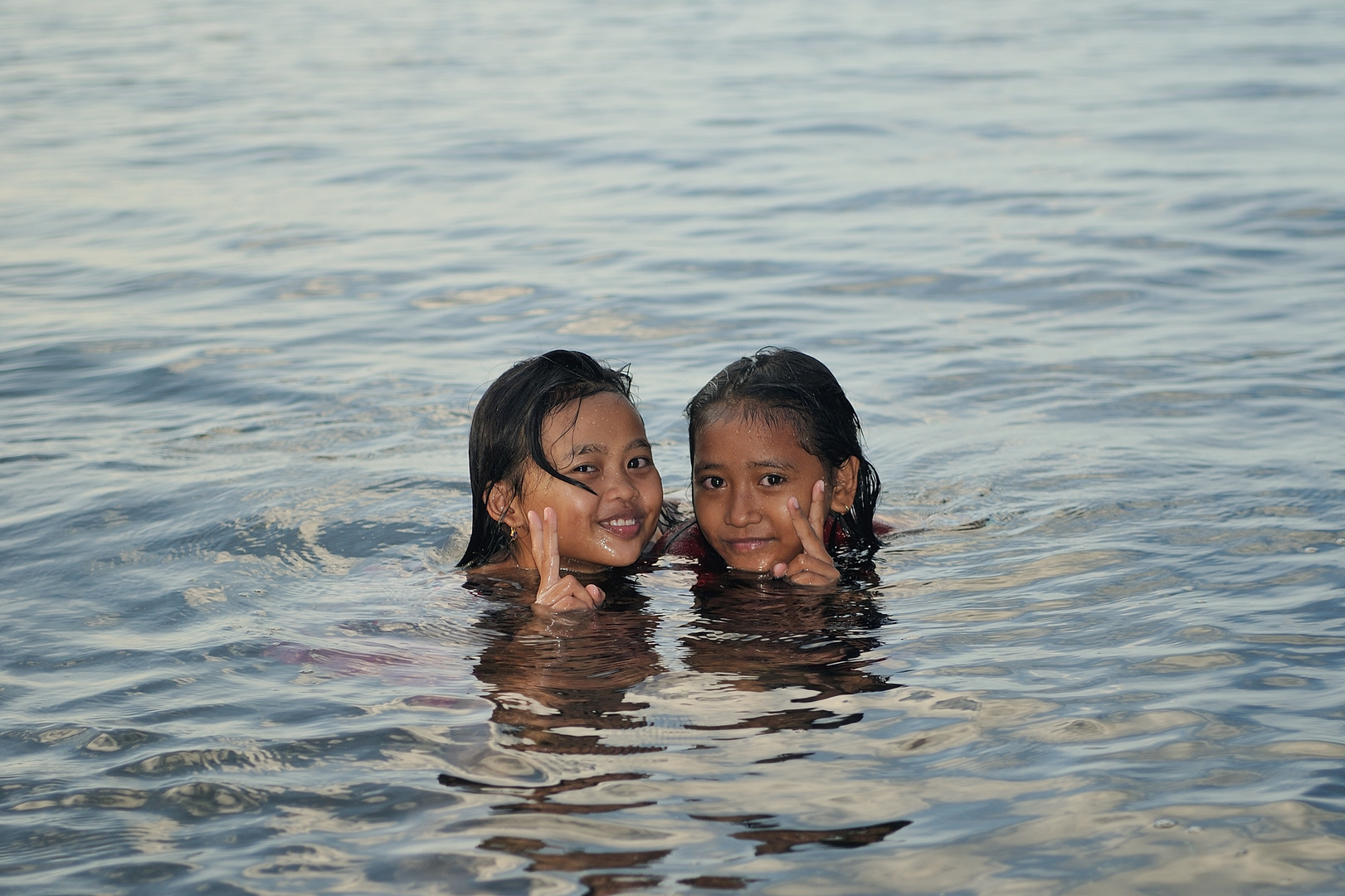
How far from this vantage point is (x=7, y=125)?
17188 millimetres

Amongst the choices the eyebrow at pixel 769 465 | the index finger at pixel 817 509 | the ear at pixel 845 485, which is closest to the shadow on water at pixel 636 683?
the index finger at pixel 817 509

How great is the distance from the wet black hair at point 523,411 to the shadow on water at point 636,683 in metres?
0.45

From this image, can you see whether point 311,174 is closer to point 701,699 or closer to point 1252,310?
point 1252,310

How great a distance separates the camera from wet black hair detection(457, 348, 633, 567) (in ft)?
17.2

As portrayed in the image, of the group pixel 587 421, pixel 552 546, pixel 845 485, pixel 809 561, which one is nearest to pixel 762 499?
pixel 809 561

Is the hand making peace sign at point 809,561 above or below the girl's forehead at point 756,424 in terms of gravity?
below

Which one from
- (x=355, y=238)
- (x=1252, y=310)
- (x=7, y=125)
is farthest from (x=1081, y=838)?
(x=7, y=125)

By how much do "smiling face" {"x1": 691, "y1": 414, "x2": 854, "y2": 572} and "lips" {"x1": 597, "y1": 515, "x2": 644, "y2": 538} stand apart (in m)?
0.32

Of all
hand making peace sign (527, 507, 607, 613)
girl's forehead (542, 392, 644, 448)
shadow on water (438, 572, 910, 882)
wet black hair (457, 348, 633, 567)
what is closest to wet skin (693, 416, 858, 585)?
shadow on water (438, 572, 910, 882)

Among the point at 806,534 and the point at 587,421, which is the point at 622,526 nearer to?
the point at 587,421

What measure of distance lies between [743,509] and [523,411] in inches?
34.7

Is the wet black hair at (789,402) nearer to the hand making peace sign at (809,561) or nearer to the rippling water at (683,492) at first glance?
the hand making peace sign at (809,561)

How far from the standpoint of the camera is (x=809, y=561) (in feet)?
17.2

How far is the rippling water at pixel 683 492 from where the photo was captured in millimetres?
3424
